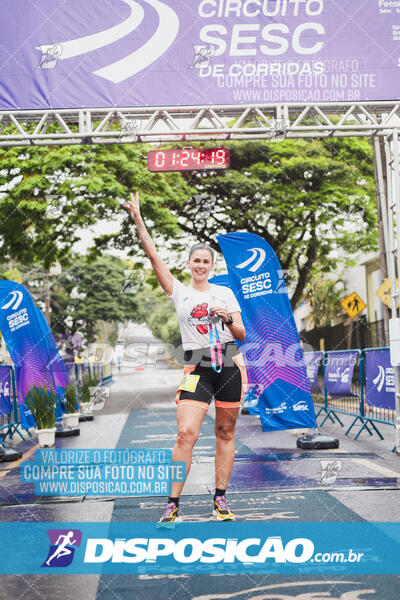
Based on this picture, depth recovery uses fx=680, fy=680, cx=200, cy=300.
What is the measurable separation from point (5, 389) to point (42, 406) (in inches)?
62.1

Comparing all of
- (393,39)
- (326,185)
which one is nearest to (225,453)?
(393,39)

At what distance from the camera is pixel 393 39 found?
8.46 meters

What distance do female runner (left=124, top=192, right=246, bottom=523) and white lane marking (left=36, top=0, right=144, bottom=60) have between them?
4.34 meters

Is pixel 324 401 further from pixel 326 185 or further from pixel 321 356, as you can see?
pixel 326 185

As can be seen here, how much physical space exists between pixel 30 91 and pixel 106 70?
0.98 metres

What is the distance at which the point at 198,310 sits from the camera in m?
4.88

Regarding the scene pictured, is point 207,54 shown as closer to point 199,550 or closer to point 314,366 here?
point 199,550

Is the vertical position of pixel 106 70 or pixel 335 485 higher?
pixel 106 70

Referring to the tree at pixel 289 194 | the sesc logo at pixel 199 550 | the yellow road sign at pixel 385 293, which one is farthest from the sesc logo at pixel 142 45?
the tree at pixel 289 194

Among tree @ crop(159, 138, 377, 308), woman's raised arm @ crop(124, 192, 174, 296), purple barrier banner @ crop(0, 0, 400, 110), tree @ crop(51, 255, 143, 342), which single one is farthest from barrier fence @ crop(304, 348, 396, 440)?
tree @ crop(51, 255, 143, 342)

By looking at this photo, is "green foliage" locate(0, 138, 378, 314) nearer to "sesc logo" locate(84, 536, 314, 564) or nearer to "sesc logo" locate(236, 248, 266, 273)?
"sesc logo" locate(236, 248, 266, 273)

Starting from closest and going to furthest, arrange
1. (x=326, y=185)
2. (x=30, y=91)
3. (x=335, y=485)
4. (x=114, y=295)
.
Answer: (x=335, y=485)
(x=30, y=91)
(x=326, y=185)
(x=114, y=295)

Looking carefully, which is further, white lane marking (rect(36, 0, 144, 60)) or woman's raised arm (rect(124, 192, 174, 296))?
white lane marking (rect(36, 0, 144, 60))

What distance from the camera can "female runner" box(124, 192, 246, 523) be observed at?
4777 millimetres
